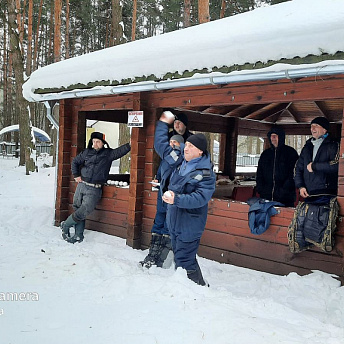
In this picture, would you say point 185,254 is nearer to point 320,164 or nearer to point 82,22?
point 320,164

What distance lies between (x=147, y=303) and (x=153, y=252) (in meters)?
1.56

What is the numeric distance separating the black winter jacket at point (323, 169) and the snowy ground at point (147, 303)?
102cm

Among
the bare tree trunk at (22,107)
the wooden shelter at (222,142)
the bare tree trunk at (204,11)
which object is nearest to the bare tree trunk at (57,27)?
the bare tree trunk at (22,107)

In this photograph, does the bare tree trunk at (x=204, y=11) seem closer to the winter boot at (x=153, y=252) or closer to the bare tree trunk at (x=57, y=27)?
the winter boot at (x=153, y=252)

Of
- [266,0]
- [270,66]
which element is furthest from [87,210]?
[266,0]

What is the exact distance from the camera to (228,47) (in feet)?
14.3

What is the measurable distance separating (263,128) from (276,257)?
5868 mm

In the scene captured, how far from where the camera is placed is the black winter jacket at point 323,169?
4.33 metres

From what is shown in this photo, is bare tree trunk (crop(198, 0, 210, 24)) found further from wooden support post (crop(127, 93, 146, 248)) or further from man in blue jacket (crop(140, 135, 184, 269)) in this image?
man in blue jacket (crop(140, 135, 184, 269))

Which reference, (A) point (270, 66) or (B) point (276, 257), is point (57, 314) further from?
(A) point (270, 66)

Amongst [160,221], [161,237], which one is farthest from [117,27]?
[161,237]

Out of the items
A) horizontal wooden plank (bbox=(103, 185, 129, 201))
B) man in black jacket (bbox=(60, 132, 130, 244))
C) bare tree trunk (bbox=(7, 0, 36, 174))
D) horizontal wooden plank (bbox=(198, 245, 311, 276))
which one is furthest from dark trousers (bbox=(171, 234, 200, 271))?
bare tree trunk (bbox=(7, 0, 36, 174))

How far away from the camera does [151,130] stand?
6023mm

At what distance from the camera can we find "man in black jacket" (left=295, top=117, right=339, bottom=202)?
4348mm
